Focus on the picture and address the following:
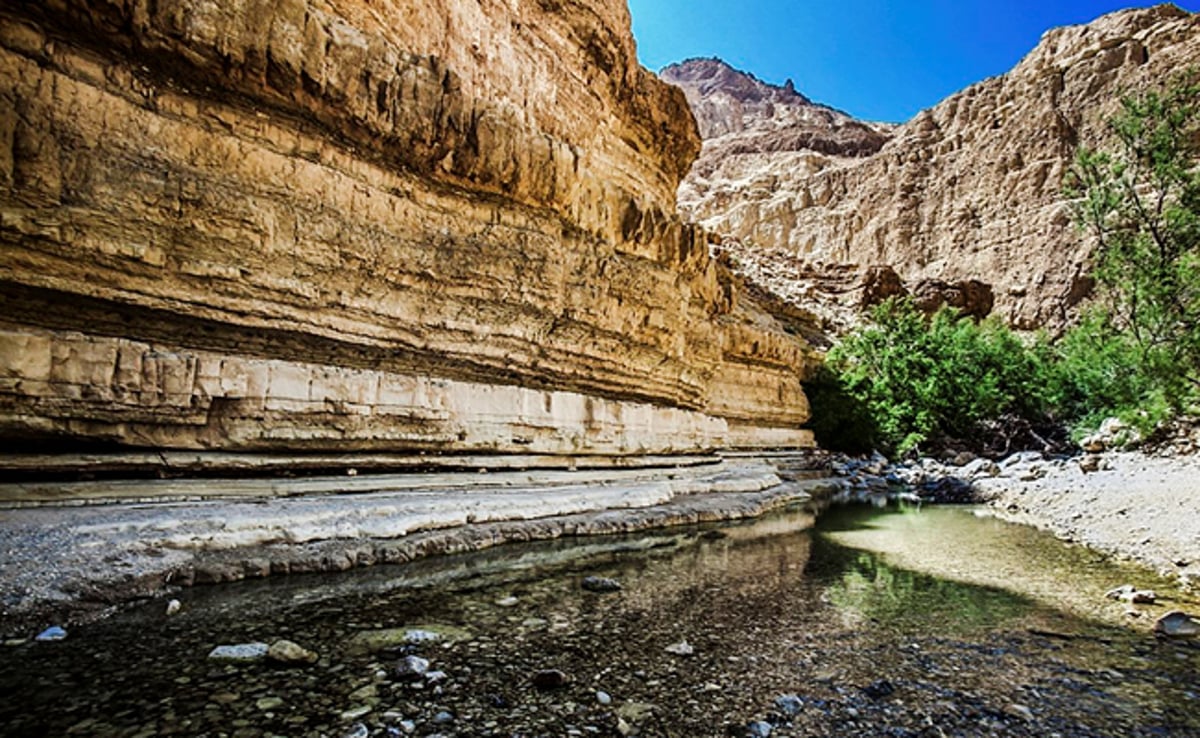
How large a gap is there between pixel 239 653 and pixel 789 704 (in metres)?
2.84

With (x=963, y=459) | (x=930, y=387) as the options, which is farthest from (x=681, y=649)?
(x=930, y=387)

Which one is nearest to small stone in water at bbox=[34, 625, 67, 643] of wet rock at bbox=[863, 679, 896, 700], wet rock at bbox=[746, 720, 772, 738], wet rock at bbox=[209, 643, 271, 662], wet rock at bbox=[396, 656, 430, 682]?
wet rock at bbox=[209, 643, 271, 662]

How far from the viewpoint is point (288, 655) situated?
2.79m

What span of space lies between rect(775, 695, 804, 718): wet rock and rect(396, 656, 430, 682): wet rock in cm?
177

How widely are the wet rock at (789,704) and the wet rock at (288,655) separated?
7.83 ft

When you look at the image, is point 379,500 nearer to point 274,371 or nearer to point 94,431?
point 274,371

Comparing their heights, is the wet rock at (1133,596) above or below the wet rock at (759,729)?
below

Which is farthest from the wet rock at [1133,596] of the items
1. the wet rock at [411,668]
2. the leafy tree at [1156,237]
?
the leafy tree at [1156,237]

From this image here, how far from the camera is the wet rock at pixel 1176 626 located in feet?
12.1

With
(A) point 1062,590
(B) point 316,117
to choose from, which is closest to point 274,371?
(B) point 316,117

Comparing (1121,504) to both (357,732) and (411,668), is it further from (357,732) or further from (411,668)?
(357,732)

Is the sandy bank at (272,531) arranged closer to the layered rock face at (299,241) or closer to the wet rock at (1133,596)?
the layered rock face at (299,241)

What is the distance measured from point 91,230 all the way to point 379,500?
3.42 meters

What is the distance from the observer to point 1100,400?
20.6 meters
